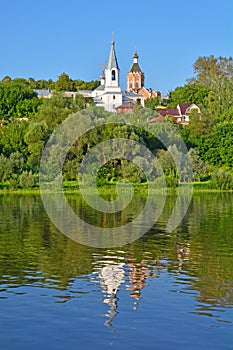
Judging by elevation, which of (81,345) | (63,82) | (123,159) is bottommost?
(81,345)

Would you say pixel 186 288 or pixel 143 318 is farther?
pixel 186 288

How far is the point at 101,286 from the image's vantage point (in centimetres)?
1456

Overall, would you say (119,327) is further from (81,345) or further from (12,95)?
(12,95)

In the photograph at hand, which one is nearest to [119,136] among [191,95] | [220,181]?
[220,181]

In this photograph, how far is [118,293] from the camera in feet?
45.8

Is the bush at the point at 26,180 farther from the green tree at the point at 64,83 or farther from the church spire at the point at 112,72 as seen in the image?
the green tree at the point at 64,83

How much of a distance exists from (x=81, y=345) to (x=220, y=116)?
6348 cm

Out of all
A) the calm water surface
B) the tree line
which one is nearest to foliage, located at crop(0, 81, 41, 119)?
the tree line

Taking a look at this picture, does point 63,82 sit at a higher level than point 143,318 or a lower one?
higher

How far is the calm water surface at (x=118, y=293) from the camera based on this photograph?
11.1 metres

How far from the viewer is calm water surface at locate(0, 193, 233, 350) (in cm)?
1112

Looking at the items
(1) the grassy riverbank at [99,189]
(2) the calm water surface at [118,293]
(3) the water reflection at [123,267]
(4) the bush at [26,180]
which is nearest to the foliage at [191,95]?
(1) the grassy riverbank at [99,189]

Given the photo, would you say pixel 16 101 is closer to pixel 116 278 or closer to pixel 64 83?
pixel 64 83

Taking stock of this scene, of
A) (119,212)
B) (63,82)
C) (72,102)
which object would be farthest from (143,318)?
(63,82)
